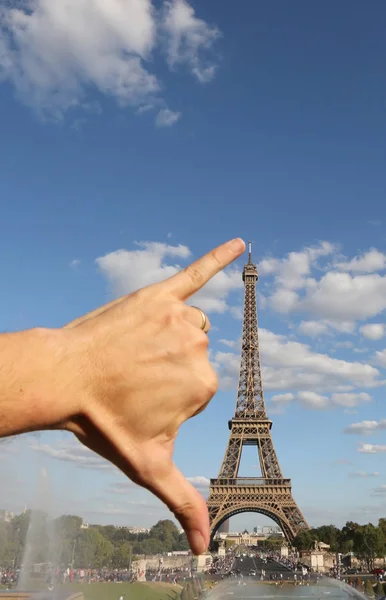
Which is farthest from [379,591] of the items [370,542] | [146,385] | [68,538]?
[146,385]

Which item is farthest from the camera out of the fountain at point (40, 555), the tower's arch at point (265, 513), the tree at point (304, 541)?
the tree at point (304, 541)

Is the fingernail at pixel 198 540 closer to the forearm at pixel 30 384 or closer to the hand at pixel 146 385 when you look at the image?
the hand at pixel 146 385

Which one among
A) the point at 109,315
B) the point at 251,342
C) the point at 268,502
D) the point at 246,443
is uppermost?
the point at 251,342

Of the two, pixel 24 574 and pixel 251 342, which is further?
pixel 251 342

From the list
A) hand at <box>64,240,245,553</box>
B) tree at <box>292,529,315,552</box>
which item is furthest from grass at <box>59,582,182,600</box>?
hand at <box>64,240,245,553</box>

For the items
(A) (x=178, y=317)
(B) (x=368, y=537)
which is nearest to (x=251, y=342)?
(B) (x=368, y=537)

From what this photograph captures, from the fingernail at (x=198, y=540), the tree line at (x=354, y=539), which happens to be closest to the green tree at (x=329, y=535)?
the tree line at (x=354, y=539)

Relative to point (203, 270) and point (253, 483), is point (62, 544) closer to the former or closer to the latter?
point (253, 483)

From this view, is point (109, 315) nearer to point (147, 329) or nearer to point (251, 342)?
point (147, 329)
